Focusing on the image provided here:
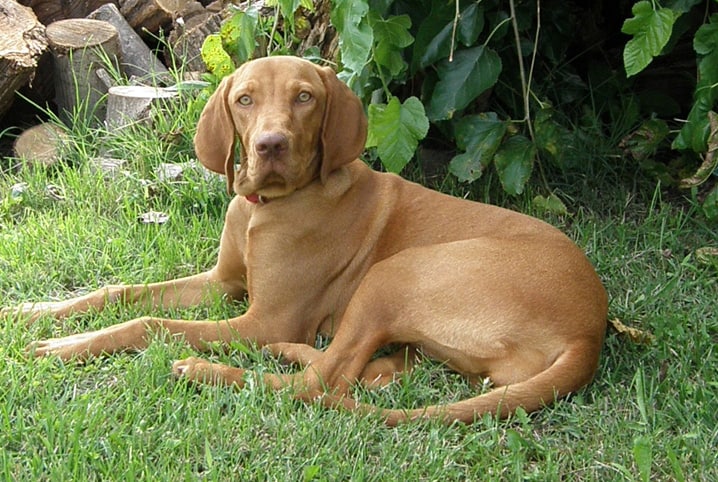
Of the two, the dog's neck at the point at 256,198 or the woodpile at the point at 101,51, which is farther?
the woodpile at the point at 101,51

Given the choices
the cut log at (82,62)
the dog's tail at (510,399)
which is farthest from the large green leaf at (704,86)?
the cut log at (82,62)

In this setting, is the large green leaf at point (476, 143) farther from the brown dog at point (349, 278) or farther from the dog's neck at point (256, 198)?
the dog's neck at point (256, 198)

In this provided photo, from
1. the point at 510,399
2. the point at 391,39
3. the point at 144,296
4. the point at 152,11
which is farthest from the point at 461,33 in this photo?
the point at 152,11

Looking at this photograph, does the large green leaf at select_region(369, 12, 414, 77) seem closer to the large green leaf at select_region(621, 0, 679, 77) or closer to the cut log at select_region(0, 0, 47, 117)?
the large green leaf at select_region(621, 0, 679, 77)

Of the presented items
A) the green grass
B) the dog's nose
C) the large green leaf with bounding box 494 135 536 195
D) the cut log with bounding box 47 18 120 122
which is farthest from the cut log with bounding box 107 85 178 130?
the dog's nose

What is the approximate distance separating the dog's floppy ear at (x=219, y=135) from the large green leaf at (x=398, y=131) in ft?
2.56

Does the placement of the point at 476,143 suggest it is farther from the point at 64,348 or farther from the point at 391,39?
the point at 64,348

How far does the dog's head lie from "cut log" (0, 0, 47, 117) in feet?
6.85

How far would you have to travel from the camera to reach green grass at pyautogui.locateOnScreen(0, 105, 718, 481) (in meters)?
3.04

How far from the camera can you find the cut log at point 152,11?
6875mm

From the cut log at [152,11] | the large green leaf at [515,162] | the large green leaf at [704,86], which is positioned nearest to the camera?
the large green leaf at [704,86]

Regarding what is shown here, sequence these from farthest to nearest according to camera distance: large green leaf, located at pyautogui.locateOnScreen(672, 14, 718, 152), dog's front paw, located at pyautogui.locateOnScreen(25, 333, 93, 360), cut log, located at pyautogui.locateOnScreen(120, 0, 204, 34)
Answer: cut log, located at pyautogui.locateOnScreen(120, 0, 204, 34), large green leaf, located at pyautogui.locateOnScreen(672, 14, 718, 152), dog's front paw, located at pyautogui.locateOnScreen(25, 333, 93, 360)

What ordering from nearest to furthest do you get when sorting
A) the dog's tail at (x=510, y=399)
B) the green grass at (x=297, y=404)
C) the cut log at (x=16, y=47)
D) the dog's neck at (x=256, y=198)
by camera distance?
the green grass at (x=297, y=404)
the dog's tail at (x=510, y=399)
the dog's neck at (x=256, y=198)
the cut log at (x=16, y=47)

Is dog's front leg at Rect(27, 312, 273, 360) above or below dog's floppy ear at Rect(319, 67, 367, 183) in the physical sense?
below
